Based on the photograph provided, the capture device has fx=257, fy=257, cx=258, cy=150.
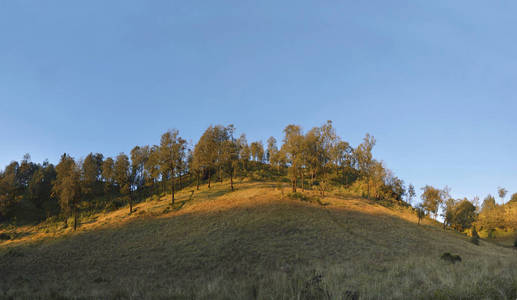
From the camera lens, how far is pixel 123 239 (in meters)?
38.6

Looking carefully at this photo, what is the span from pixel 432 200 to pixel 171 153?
58.5 metres

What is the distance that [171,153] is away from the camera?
57.4 metres

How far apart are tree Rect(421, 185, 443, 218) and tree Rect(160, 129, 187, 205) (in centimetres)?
5530

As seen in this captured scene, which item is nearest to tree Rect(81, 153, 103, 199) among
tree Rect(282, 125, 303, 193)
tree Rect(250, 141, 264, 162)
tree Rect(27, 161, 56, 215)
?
tree Rect(27, 161, 56, 215)

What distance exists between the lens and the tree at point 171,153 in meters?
56.6

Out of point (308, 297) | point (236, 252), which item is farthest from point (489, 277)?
point (236, 252)

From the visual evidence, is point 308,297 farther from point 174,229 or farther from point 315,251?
point 174,229

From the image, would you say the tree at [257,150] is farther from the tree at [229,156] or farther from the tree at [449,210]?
the tree at [449,210]

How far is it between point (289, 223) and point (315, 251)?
1028 centimetres

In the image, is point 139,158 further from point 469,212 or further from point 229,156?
point 469,212

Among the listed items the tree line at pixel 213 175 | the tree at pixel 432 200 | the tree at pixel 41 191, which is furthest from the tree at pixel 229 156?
the tree at pixel 41 191

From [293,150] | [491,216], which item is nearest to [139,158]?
[293,150]

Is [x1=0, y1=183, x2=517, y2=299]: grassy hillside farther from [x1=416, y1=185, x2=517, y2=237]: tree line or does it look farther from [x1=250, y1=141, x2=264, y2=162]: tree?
[x1=250, y1=141, x2=264, y2=162]: tree

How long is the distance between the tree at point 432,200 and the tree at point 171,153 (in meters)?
55.3
